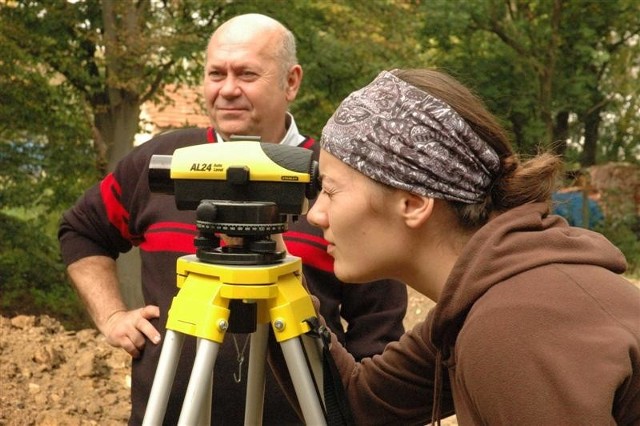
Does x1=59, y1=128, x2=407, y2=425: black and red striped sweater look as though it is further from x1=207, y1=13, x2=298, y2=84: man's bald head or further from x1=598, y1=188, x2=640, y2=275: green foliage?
x1=598, y1=188, x2=640, y2=275: green foliage

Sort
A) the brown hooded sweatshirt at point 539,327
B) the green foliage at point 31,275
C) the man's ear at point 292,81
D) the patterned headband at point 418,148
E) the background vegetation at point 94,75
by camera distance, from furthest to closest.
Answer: the green foliage at point 31,275 → the background vegetation at point 94,75 → the man's ear at point 292,81 → the patterned headband at point 418,148 → the brown hooded sweatshirt at point 539,327

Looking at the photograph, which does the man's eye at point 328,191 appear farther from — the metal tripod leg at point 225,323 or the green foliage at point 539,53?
the green foliage at point 539,53

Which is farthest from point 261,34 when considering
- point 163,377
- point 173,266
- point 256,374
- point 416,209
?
point 416,209

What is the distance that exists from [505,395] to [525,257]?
25 centimetres

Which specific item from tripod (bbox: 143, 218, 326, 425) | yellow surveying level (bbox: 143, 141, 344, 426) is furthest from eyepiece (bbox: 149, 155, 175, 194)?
tripod (bbox: 143, 218, 326, 425)

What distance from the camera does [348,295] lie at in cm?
295

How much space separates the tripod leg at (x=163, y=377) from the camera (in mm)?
2076

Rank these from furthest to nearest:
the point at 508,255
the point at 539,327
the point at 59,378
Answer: the point at 59,378
the point at 508,255
the point at 539,327

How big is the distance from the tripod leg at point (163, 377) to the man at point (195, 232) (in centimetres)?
54

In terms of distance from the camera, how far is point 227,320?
2.02 m

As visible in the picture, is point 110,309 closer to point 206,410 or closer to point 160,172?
point 206,410

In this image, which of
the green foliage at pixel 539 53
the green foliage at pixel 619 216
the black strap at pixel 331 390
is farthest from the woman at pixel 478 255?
the green foliage at pixel 619 216

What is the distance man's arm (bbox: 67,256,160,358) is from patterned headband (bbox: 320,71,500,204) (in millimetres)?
1182

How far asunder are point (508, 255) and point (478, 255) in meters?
0.05
